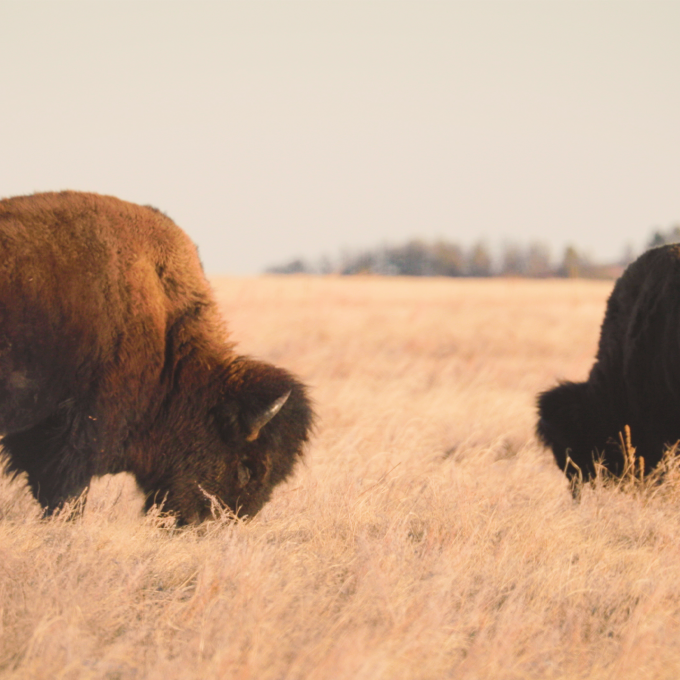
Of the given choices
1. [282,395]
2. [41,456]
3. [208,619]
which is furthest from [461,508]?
[41,456]

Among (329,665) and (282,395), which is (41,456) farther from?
(329,665)

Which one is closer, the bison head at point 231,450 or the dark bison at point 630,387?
the bison head at point 231,450

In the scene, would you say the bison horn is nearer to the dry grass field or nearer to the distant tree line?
the dry grass field

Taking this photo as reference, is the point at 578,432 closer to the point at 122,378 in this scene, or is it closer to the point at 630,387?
the point at 630,387

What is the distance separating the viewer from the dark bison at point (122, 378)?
A: 4316 millimetres

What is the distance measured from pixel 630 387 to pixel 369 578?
2.93 meters

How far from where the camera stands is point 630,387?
Answer: 5.38 m

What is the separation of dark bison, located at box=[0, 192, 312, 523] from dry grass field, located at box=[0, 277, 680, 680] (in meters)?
0.32

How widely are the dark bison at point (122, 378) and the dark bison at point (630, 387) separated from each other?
83.6 inches

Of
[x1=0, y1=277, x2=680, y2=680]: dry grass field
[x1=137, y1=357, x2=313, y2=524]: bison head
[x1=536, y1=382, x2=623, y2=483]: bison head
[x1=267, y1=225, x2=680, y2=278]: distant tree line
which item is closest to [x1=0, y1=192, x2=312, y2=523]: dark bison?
[x1=137, y1=357, x2=313, y2=524]: bison head

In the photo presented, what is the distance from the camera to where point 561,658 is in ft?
9.24

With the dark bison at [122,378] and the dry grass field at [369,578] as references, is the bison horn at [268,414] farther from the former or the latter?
the dry grass field at [369,578]

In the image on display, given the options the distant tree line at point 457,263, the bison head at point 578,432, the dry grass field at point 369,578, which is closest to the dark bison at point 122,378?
the dry grass field at point 369,578

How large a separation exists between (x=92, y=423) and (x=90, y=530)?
0.76m
